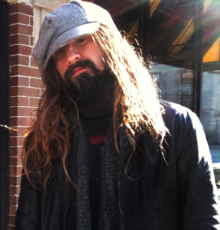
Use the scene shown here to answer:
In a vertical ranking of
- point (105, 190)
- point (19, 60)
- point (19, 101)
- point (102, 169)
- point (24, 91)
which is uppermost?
point (19, 60)

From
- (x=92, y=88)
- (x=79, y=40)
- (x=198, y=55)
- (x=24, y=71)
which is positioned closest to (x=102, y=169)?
(x=92, y=88)

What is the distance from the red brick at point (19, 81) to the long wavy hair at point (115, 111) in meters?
1.19

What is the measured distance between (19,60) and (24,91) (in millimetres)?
318

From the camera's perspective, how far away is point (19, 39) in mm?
3176

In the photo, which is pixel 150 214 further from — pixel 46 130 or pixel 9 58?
pixel 9 58

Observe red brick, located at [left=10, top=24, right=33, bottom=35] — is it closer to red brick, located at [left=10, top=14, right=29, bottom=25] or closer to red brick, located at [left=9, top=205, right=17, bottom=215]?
red brick, located at [left=10, top=14, right=29, bottom=25]

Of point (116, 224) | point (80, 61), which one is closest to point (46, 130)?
point (80, 61)

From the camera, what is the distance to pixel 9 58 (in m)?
3.23

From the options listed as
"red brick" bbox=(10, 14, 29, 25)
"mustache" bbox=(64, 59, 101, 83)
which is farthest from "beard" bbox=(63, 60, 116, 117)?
"red brick" bbox=(10, 14, 29, 25)

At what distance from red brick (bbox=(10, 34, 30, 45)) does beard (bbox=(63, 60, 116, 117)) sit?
5.16ft

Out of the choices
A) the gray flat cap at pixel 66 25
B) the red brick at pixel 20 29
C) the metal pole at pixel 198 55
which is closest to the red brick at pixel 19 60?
the red brick at pixel 20 29

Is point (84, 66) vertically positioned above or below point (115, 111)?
above

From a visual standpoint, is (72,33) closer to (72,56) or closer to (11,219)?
(72,56)

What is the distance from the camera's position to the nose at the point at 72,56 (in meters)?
1.80
